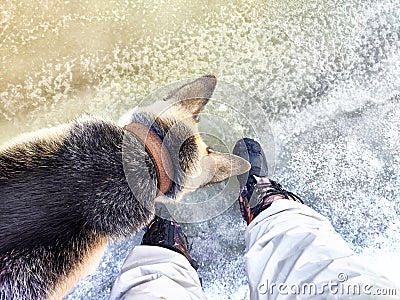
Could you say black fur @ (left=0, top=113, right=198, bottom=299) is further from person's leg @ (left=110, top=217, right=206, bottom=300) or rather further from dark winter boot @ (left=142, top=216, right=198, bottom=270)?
dark winter boot @ (left=142, top=216, right=198, bottom=270)

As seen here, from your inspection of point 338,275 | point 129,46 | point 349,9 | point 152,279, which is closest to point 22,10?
point 129,46

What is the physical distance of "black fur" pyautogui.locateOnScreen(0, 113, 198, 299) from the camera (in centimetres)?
176

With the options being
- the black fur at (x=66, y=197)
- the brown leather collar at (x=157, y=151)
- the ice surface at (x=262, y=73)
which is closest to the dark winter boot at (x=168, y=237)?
the ice surface at (x=262, y=73)

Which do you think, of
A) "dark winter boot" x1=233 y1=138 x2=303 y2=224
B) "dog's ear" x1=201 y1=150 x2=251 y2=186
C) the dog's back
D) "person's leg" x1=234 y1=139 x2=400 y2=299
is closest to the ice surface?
"dark winter boot" x1=233 y1=138 x2=303 y2=224

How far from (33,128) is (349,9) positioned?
2006 millimetres

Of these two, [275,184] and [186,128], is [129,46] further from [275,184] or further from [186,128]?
[275,184]

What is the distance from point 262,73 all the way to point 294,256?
1165mm

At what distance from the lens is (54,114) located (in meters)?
2.51

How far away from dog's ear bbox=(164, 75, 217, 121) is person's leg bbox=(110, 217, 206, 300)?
27.7 inches

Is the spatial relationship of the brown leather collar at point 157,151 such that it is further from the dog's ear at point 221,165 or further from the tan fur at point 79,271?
the tan fur at point 79,271

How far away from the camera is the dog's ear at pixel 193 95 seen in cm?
196

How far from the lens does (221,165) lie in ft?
6.67

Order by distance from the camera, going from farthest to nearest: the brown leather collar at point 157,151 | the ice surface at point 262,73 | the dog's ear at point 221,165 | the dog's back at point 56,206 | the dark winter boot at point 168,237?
the ice surface at point 262,73, the dark winter boot at point 168,237, the dog's ear at point 221,165, the brown leather collar at point 157,151, the dog's back at point 56,206

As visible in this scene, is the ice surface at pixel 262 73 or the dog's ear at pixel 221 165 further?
the ice surface at pixel 262 73
